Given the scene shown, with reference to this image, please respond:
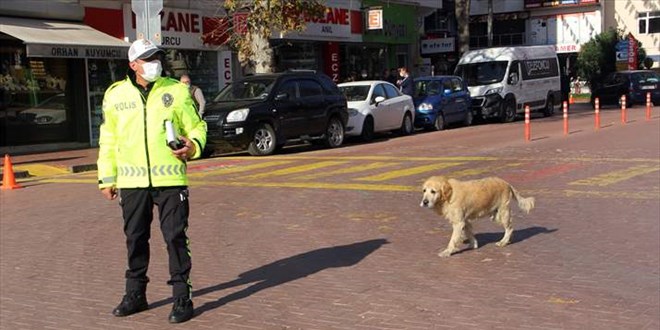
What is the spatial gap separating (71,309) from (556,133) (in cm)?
1710

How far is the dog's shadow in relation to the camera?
7.68 m

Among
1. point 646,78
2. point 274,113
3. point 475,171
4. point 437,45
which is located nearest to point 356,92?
point 274,113

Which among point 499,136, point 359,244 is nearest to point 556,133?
point 499,136

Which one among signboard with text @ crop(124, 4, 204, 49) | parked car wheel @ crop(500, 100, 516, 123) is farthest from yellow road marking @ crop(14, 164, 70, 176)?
parked car wheel @ crop(500, 100, 516, 123)

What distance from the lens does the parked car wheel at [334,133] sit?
742 inches

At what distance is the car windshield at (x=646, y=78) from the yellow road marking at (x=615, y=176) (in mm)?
23963

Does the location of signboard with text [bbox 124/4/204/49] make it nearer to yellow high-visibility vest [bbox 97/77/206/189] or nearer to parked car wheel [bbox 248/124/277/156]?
parked car wheel [bbox 248/124/277/156]

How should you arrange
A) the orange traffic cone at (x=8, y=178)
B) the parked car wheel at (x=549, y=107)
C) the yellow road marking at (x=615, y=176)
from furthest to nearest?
the parked car wheel at (x=549, y=107), the orange traffic cone at (x=8, y=178), the yellow road marking at (x=615, y=176)

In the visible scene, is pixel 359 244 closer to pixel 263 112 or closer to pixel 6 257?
pixel 6 257

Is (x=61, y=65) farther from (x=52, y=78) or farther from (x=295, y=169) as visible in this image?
(x=295, y=169)

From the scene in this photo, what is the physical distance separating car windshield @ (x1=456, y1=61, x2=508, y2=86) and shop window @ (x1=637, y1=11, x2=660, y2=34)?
36079 mm

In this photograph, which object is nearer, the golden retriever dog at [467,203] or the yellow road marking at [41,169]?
the golden retriever dog at [467,203]

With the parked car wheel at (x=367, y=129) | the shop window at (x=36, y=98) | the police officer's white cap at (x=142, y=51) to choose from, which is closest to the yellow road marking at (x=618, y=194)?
the police officer's white cap at (x=142, y=51)

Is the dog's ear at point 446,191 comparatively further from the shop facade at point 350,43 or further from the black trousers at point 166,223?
the shop facade at point 350,43
